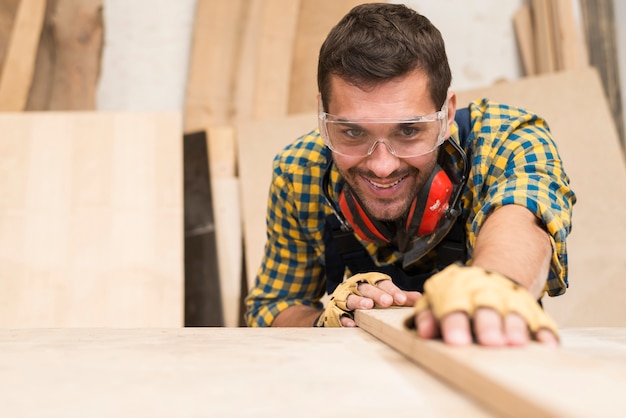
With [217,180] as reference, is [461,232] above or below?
below

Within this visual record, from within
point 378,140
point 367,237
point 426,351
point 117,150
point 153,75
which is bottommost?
point 426,351

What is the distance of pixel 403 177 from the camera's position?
6.25 feet

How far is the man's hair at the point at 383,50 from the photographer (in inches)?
71.2

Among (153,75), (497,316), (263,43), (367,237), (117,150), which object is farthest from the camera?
(153,75)

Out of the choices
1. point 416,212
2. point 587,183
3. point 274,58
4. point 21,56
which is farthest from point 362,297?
point 21,56

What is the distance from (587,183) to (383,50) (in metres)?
1.74

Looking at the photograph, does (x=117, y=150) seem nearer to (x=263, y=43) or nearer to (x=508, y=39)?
(x=263, y=43)

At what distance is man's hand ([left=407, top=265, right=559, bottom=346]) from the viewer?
0.86m

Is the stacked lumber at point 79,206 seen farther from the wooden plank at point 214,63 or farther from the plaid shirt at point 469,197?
the plaid shirt at point 469,197

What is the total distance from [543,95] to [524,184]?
1858 mm

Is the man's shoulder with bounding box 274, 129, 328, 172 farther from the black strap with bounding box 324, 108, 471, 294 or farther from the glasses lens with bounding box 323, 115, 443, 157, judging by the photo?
the glasses lens with bounding box 323, 115, 443, 157

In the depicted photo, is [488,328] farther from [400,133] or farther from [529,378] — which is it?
[400,133]

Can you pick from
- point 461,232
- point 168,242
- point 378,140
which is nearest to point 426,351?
point 378,140

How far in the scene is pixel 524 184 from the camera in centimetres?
162
